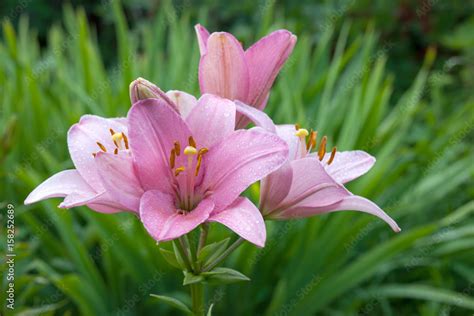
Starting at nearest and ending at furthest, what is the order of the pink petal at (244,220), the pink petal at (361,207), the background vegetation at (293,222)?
the pink petal at (244,220) < the pink petal at (361,207) < the background vegetation at (293,222)

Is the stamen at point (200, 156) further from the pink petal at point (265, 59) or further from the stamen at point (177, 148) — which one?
the pink petal at point (265, 59)

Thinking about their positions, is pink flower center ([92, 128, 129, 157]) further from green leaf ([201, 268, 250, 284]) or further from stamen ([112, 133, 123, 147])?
green leaf ([201, 268, 250, 284])

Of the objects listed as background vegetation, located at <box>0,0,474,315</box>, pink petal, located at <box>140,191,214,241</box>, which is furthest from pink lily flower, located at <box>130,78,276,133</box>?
background vegetation, located at <box>0,0,474,315</box>

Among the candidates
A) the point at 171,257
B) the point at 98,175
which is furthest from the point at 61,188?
the point at 171,257

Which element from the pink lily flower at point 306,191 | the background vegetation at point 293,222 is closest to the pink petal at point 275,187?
the pink lily flower at point 306,191

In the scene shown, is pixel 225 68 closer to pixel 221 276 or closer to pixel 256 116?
pixel 256 116

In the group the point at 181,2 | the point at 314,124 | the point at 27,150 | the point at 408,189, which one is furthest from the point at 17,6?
the point at 408,189
